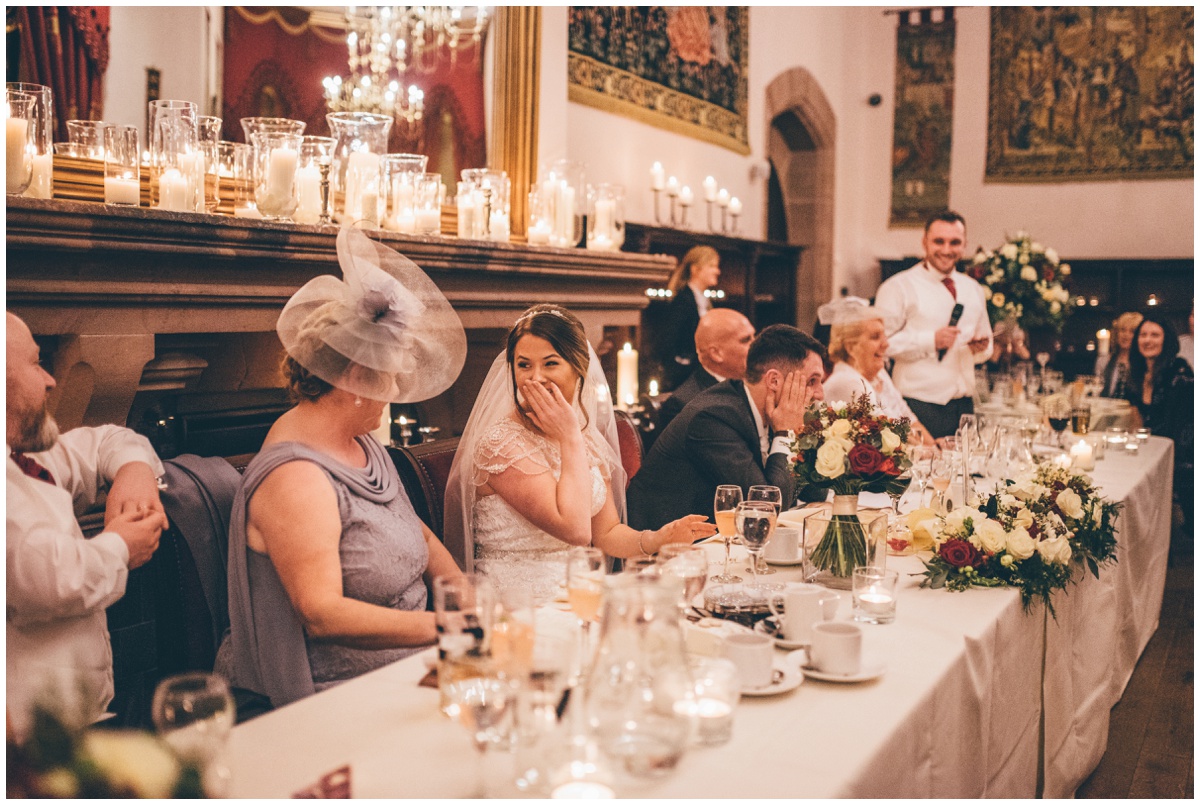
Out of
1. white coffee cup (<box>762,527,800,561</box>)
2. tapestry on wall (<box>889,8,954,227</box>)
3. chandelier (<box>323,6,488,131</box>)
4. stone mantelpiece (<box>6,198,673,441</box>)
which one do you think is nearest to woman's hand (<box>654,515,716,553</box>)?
white coffee cup (<box>762,527,800,561</box>)

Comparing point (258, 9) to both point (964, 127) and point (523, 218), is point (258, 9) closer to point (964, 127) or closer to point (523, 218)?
point (523, 218)

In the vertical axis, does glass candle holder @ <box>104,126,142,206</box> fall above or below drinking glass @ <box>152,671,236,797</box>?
above

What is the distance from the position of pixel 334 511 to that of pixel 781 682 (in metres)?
0.91

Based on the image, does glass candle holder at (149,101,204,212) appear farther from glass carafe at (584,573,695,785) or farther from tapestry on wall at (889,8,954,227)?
tapestry on wall at (889,8,954,227)

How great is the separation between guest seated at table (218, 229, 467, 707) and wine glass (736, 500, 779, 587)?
0.63m

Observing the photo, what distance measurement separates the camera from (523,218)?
5598 mm

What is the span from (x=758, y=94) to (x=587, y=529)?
724 cm

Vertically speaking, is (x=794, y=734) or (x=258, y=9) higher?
(x=258, y=9)

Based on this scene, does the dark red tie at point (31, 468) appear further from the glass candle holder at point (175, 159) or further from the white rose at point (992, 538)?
the white rose at point (992, 538)

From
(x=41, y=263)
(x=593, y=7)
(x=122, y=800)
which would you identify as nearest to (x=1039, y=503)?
(x=122, y=800)

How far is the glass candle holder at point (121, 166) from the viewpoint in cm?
326

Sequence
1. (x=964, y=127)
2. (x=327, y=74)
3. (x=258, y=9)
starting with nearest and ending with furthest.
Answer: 1. (x=258, y=9)
2. (x=327, y=74)
3. (x=964, y=127)

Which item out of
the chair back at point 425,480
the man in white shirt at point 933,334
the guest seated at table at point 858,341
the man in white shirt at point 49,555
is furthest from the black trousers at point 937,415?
the man in white shirt at point 49,555

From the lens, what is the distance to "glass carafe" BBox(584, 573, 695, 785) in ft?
4.14
